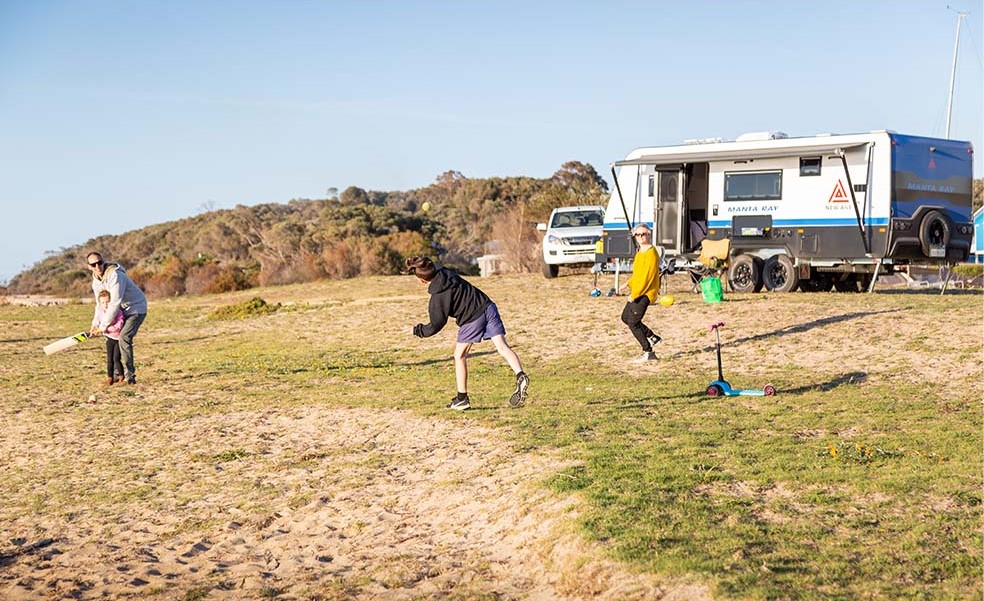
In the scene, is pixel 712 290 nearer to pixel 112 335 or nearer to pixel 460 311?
pixel 460 311

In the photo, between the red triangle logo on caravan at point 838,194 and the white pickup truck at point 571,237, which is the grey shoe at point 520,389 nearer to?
the red triangle logo on caravan at point 838,194

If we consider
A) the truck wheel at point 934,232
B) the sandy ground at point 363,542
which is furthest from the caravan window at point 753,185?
the sandy ground at point 363,542

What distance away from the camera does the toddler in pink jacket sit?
1500 cm

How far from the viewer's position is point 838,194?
20922 millimetres

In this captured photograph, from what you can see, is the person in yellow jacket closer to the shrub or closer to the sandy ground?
the sandy ground

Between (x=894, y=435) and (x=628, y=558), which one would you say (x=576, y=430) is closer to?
(x=894, y=435)

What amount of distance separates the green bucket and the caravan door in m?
2.72

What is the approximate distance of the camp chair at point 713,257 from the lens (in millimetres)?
21859

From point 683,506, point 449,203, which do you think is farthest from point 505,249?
point 449,203

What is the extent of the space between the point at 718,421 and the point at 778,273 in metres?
12.0

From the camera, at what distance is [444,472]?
936 cm

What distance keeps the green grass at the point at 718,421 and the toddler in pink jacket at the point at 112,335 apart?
0.60 m

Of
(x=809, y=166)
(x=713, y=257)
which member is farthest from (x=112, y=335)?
(x=809, y=166)

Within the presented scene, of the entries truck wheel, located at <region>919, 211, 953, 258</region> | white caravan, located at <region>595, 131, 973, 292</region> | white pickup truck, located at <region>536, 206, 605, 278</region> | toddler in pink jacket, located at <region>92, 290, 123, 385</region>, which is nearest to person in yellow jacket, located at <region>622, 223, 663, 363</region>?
toddler in pink jacket, located at <region>92, 290, 123, 385</region>
